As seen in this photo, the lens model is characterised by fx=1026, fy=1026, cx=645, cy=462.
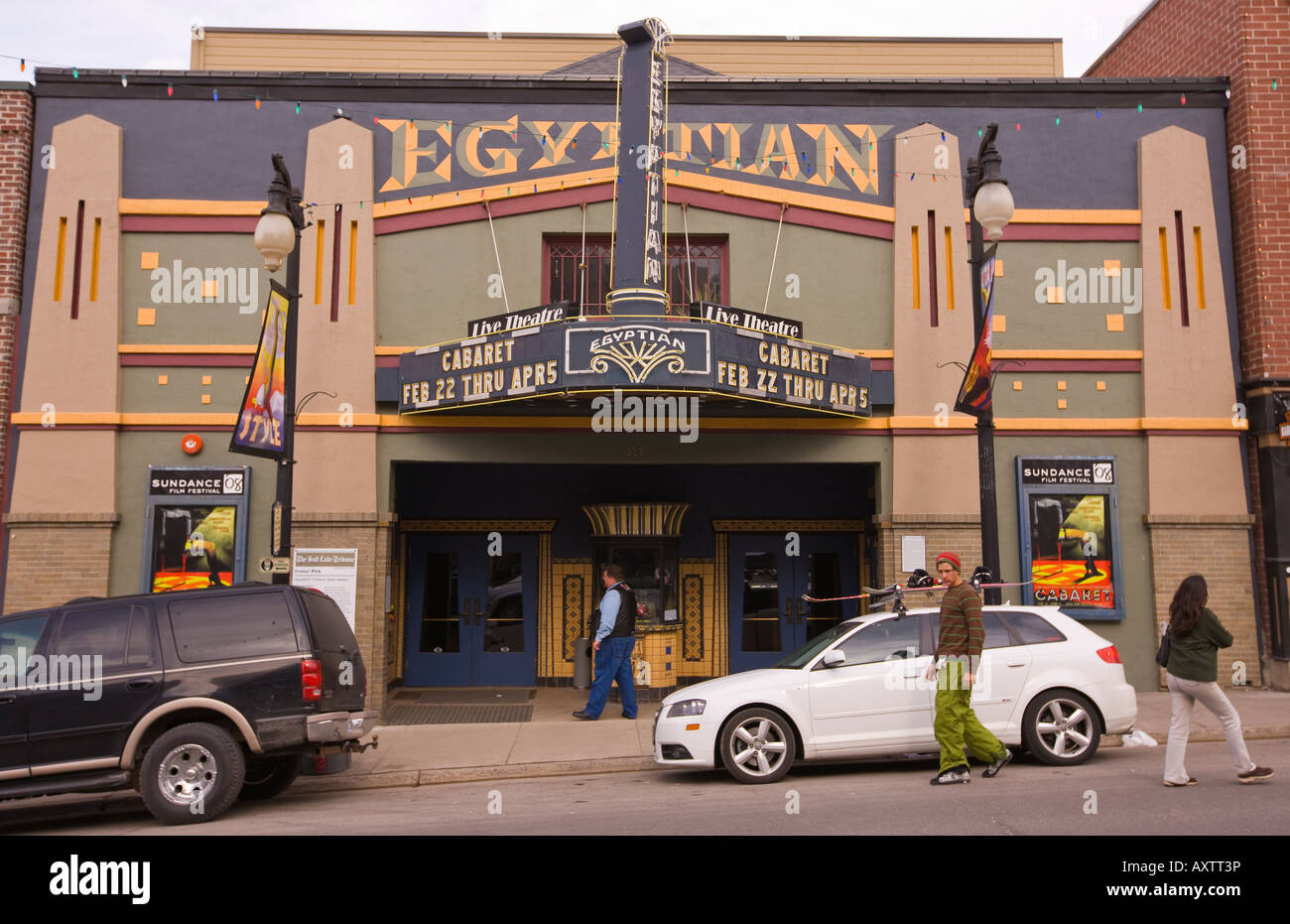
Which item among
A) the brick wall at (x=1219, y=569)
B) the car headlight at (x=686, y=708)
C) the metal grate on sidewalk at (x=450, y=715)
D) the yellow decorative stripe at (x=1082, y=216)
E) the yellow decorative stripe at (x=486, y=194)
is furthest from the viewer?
the yellow decorative stripe at (x=1082, y=216)

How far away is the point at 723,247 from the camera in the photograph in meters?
13.5

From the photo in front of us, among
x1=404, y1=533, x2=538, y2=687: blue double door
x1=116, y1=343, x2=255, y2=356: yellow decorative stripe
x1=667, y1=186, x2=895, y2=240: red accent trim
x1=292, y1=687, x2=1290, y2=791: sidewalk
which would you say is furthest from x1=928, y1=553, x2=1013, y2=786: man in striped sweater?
x1=116, y1=343, x2=255, y2=356: yellow decorative stripe

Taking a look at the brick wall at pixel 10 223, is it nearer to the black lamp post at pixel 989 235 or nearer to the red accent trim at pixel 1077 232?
the black lamp post at pixel 989 235

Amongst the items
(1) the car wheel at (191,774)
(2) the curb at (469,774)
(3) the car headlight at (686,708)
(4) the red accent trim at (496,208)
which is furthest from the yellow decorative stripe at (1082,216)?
(1) the car wheel at (191,774)

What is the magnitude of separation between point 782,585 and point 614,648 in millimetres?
4283

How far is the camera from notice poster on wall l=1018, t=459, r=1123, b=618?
1286 cm

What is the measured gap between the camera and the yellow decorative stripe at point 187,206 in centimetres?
1288

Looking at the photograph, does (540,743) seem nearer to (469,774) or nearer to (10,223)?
(469,774)

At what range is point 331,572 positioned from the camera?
40.8 feet

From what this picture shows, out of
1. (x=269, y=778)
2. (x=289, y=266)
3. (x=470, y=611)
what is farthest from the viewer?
(x=470, y=611)

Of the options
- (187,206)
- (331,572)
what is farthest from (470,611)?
(187,206)

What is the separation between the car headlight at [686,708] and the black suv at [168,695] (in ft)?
8.79
